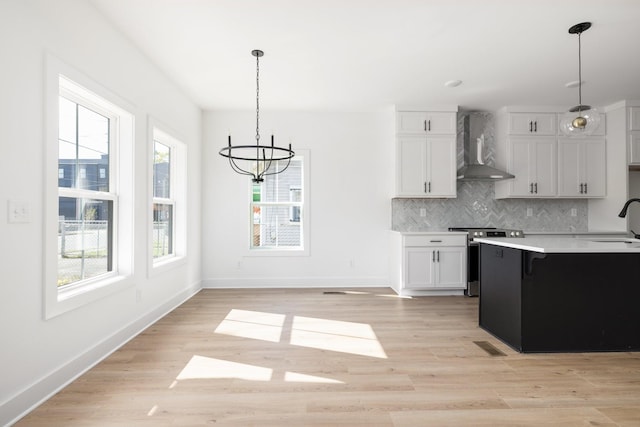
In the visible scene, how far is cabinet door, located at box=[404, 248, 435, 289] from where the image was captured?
4676 millimetres

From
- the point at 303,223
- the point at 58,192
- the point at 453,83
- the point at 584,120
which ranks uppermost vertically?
the point at 453,83

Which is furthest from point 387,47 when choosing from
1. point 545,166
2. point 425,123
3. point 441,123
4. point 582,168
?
point 582,168

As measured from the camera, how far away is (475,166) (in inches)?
196

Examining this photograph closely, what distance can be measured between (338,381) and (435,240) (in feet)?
9.46

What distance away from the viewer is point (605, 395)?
6.94 feet

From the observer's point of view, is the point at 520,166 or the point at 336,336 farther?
the point at 520,166

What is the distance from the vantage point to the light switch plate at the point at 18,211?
6.00ft

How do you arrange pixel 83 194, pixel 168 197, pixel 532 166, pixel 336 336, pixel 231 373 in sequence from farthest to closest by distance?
pixel 532 166 → pixel 168 197 → pixel 336 336 → pixel 83 194 → pixel 231 373

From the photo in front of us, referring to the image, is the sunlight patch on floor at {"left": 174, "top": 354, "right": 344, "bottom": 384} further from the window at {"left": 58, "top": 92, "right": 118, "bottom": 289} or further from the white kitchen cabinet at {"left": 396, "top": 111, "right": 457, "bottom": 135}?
the white kitchen cabinet at {"left": 396, "top": 111, "right": 457, "bottom": 135}

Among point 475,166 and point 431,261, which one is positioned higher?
point 475,166

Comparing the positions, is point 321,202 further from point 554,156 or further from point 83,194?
point 554,156

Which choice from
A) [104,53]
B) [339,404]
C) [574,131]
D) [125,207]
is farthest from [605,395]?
[104,53]

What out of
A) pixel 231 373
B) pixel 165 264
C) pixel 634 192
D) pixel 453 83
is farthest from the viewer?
pixel 634 192

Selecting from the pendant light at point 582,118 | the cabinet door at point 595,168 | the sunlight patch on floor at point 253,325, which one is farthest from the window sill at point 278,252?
the cabinet door at point 595,168
